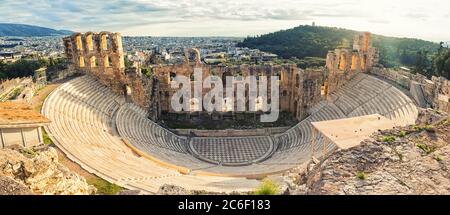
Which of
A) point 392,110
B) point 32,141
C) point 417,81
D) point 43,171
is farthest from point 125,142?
point 417,81

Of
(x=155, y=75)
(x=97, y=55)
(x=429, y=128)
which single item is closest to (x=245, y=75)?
(x=155, y=75)

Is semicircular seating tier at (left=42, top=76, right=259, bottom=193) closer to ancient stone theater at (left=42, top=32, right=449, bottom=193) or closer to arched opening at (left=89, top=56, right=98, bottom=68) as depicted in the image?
ancient stone theater at (left=42, top=32, right=449, bottom=193)

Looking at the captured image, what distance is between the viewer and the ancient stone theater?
1788 centimetres

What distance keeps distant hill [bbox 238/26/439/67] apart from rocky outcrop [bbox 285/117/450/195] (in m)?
59.4

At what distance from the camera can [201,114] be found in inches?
1293

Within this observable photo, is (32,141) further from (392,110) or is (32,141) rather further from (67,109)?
(392,110)

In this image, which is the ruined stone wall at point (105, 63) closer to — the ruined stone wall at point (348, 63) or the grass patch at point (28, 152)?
the grass patch at point (28, 152)

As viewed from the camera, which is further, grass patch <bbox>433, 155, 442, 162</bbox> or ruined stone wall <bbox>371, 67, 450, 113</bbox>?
ruined stone wall <bbox>371, 67, 450, 113</bbox>

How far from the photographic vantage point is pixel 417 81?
1038 inches

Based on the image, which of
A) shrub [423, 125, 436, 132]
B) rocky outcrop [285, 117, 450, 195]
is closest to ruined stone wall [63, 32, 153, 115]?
rocky outcrop [285, 117, 450, 195]

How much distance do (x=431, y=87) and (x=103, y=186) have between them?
23893 millimetres

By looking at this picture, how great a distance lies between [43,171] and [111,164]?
20.6ft

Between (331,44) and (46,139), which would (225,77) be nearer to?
(46,139)

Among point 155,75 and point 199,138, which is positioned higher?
point 155,75
